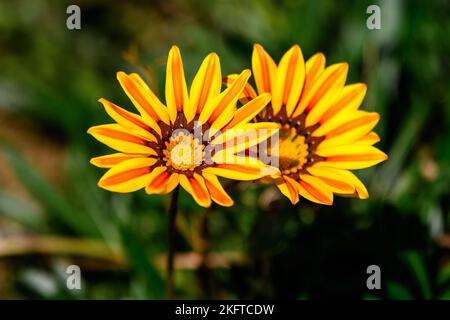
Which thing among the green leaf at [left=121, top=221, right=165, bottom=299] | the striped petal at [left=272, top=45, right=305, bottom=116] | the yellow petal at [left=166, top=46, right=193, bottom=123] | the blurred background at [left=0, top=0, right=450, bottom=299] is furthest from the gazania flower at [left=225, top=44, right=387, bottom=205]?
the green leaf at [left=121, top=221, right=165, bottom=299]

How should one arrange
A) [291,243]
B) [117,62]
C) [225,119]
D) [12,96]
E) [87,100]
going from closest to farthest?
[225,119]
[291,243]
[87,100]
[12,96]
[117,62]

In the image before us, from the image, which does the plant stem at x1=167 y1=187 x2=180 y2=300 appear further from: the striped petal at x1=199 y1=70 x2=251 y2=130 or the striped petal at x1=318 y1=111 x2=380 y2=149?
the striped petal at x1=318 y1=111 x2=380 y2=149

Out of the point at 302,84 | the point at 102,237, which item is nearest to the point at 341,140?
the point at 302,84

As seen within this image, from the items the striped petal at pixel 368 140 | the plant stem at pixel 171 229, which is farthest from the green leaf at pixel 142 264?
the striped petal at pixel 368 140

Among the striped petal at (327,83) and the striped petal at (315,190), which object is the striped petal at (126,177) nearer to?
the striped petal at (315,190)

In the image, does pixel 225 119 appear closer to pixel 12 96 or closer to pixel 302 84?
pixel 302 84

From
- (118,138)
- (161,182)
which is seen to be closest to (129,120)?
(118,138)
